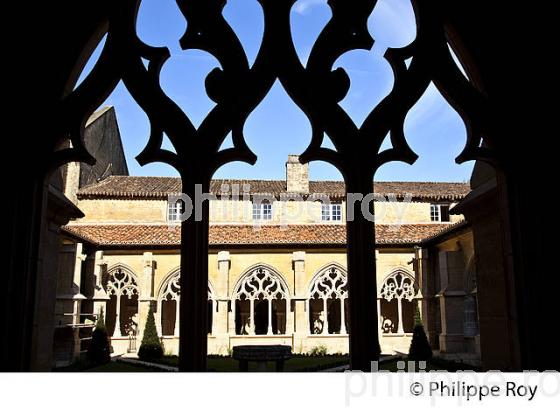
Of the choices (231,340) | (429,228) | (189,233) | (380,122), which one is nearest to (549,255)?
(380,122)

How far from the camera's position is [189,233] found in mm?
1900

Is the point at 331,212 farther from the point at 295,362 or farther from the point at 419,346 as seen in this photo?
the point at 419,346

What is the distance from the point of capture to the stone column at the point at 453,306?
1489cm

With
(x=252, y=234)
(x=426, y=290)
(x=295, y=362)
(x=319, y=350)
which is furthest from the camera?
(x=252, y=234)

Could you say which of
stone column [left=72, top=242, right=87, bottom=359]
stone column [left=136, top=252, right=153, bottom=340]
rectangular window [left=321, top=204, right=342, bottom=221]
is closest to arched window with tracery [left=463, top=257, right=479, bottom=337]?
rectangular window [left=321, top=204, right=342, bottom=221]

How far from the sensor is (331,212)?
71.8 feet

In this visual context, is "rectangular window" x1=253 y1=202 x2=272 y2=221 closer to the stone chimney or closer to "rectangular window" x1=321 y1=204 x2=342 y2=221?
the stone chimney

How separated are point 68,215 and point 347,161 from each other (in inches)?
65.0

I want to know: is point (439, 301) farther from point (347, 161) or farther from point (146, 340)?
point (347, 161)

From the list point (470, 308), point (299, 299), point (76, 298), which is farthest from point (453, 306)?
point (76, 298)

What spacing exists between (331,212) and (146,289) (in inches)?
334

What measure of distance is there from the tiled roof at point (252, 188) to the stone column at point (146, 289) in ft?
11.9

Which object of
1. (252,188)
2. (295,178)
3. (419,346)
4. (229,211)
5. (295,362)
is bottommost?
(295,362)

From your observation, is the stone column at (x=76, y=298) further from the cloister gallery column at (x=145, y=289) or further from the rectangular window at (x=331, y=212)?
the rectangular window at (x=331, y=212)
